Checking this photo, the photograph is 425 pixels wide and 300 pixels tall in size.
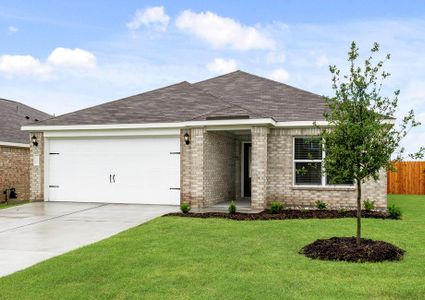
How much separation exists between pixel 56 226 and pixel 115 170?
16.3ft

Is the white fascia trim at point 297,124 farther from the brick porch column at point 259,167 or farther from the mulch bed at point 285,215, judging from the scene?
the mulch bed at point 285,215

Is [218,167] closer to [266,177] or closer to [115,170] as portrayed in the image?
[266,177]

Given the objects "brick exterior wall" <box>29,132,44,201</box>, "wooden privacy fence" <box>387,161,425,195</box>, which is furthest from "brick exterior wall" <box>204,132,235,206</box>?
"wooden privacy fence" <box>387,161,425,195</box>

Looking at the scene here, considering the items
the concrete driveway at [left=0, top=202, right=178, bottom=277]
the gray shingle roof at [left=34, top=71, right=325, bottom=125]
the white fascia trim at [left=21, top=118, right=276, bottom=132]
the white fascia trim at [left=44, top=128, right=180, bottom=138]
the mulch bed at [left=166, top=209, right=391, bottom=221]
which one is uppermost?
the gray shingle roof at [left=34, top=71, right=325, bottom=125]

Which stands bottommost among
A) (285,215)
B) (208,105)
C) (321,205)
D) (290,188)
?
(285,215)

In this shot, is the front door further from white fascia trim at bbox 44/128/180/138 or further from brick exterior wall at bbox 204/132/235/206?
white fascia trim at bbox 44/128/180/138

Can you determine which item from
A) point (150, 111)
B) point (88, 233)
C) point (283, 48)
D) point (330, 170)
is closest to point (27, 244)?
point (88, 233)

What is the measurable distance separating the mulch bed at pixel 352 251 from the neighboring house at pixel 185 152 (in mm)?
6088

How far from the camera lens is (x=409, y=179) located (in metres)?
25.8

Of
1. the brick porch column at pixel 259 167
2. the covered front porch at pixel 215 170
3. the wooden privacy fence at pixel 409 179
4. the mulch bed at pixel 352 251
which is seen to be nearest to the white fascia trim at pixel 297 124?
the brick porch column at pixel 259 167

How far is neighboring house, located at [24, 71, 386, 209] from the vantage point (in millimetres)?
15062

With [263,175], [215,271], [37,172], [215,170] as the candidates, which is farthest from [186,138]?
[215,271]

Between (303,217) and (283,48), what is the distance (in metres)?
5.72

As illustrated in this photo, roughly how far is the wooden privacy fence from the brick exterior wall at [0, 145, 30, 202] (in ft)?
62.9
